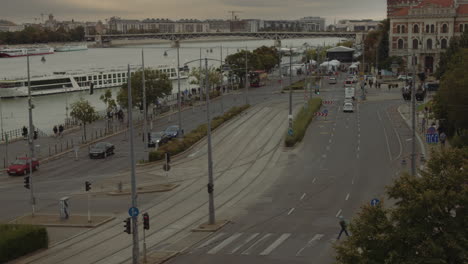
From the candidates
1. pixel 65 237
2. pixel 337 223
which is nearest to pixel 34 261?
pixel 65 237

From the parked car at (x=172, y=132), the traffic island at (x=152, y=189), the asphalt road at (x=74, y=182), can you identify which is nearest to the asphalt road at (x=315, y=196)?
the traffic island at (x=152, y=189)

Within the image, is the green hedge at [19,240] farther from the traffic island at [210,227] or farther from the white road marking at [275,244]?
the white road marking at [275,244]

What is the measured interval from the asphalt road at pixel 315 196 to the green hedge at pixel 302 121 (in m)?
0.82

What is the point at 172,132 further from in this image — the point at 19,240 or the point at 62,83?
the point at 62,83

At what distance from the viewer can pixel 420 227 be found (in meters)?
17.4

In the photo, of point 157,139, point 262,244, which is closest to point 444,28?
point 157,139

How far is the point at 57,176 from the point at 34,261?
18.6 meters

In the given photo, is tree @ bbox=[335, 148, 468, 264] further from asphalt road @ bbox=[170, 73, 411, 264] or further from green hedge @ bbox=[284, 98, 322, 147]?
green hedge @ bbox=[284, 98, 322, 147]

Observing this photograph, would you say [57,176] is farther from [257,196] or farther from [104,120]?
[104,120]

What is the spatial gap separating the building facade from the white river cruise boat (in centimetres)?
4719

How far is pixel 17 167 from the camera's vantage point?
45.1 meters

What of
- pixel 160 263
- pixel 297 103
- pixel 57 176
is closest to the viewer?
pixel 160 263

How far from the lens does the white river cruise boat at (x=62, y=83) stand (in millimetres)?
116625

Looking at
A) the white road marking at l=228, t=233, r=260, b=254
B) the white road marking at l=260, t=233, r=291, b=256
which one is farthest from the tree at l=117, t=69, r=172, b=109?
the white road marking at l=260, t=233, r=291, b=256
